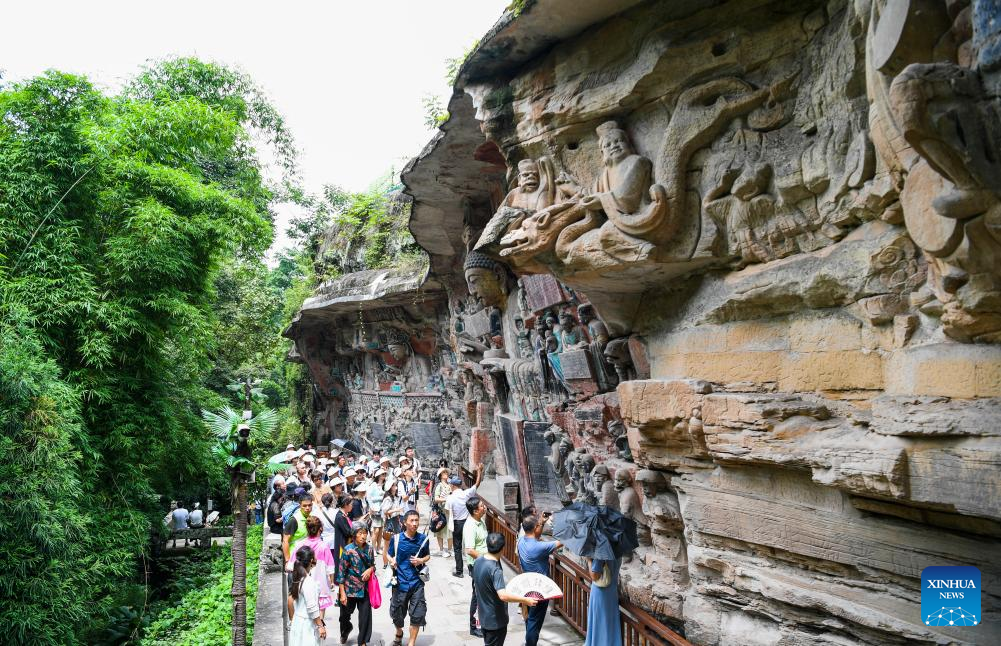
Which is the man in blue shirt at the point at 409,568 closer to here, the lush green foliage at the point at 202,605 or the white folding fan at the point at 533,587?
the white folding fan at the point at 533,587

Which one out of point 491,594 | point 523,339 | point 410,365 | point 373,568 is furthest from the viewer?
point 410,365

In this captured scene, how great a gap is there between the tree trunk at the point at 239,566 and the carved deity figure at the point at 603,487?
3.84m

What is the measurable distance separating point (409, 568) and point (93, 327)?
6.60 meters

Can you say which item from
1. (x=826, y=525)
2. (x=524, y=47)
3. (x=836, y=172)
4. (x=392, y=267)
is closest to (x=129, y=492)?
(x=392, y=267)

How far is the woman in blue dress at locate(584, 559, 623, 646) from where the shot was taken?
479 cm

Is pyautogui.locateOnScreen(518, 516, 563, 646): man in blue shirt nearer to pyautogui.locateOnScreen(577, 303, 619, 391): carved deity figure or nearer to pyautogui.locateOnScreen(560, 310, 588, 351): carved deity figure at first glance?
pyautogui.locateOnScreen(577, 303, 619, 391): carved deity figure

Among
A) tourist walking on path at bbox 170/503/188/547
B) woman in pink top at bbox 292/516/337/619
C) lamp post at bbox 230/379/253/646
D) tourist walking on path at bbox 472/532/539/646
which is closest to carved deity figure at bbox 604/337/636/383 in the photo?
tourist walking on path at bbox 472/532/539/646

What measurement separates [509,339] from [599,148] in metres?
5.12

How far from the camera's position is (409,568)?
17.9 feet

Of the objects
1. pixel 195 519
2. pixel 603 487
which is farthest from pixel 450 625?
pixel 195 519

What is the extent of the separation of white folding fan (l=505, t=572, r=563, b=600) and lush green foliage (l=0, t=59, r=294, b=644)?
6.12 metres

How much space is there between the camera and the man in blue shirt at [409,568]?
5.40 metres

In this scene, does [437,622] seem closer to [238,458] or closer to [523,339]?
[238,458]

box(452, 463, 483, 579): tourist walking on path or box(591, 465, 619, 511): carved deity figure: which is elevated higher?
box(591, 465, 619, 511): carved deity figure
